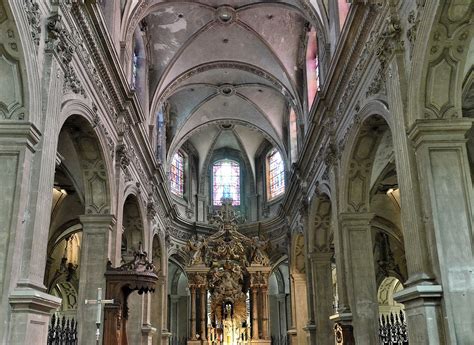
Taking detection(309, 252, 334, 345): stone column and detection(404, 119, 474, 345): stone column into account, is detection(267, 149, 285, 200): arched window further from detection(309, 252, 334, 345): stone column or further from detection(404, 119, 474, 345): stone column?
detection(404, 119, 474, 345): stone column

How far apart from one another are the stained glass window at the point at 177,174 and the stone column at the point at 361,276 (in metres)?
14.7

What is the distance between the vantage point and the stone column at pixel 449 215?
24.3 ft

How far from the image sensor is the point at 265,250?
81.0ft

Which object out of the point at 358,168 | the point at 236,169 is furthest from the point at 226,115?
the point at 358,168

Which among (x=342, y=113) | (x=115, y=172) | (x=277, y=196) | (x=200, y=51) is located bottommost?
(x=115, y=172)

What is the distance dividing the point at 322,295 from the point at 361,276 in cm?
538

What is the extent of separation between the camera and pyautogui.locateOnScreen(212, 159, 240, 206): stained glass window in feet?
93.0

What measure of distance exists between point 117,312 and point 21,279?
17.0 feet

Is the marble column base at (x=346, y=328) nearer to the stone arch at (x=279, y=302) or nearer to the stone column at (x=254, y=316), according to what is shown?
the stone column at (x=254, y=316)

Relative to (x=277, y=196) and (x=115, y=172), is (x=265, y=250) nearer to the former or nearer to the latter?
(x=277, y=196)

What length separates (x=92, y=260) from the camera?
12430 millimetres

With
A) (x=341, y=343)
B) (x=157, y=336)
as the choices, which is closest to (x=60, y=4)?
(x=341, y=343)

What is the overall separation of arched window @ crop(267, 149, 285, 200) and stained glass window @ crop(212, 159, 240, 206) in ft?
6.19

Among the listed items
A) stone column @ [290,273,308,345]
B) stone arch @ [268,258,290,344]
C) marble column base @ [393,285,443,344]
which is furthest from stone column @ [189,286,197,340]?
marble column base @ [393,285,443,344]
